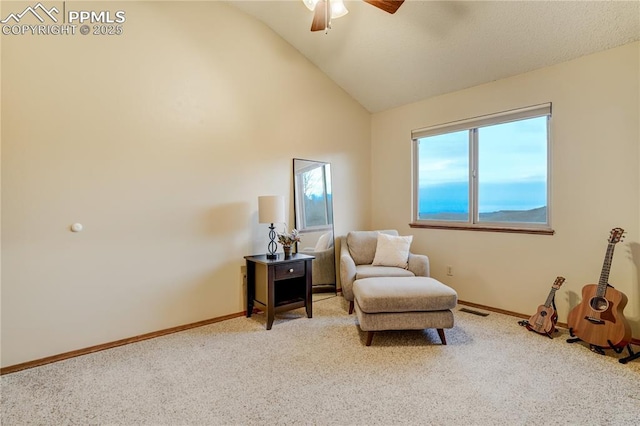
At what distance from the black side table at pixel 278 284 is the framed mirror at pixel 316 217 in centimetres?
51

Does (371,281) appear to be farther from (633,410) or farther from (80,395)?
(80,395)

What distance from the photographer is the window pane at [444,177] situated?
3.87 m

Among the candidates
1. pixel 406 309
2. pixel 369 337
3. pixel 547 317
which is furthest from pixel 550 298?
pixel 369 337

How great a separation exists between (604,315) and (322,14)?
10.2ft

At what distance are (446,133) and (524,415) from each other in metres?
3.05

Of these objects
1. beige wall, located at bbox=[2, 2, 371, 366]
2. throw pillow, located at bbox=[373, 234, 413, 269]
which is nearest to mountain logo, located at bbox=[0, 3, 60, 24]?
beige wall, located at bbox=[2, 2, 371, 366]

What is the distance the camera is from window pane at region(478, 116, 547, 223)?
3.27 metres

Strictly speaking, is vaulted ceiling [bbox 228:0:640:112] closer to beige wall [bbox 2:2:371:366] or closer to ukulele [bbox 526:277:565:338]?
beige wall [bbox 2:2:371:366]

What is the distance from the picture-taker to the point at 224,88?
328 cm

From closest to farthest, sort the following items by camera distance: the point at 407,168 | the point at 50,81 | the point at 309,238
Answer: the point at 50,81 < the point at 309,238 < the point at 407,168

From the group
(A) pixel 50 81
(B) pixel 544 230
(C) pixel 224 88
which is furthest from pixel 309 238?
(A) pixel 50 81

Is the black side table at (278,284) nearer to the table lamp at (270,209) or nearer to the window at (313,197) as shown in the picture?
the table lamp at (270,209)

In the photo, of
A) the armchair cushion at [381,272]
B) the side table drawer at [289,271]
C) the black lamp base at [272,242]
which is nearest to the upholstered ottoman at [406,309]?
the armchair cushion at [381,272]

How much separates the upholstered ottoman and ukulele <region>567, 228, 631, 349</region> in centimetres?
103
